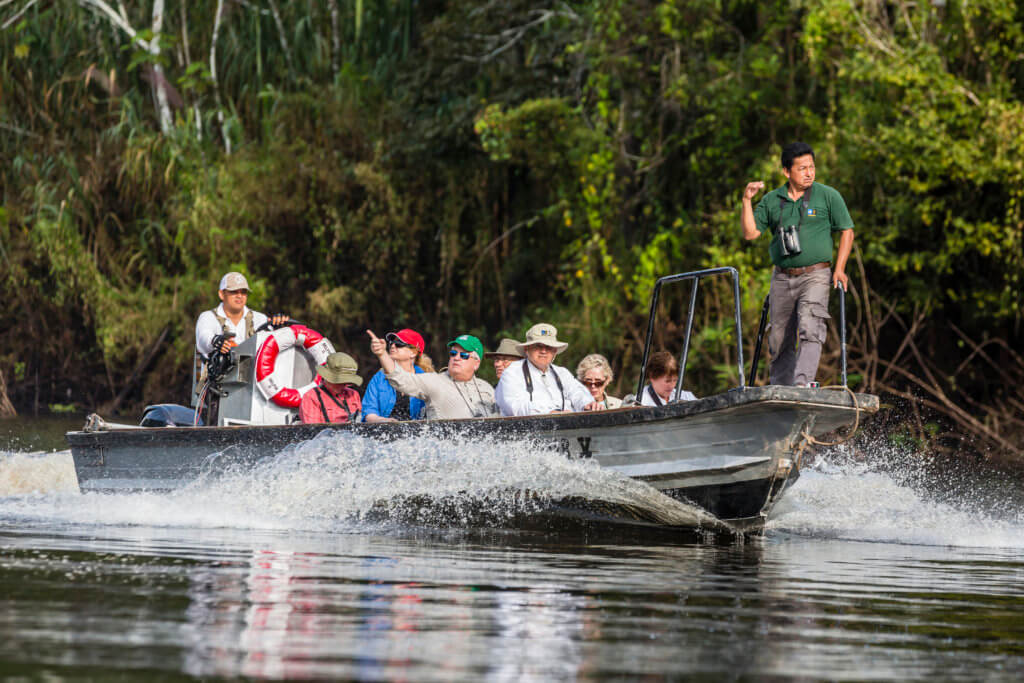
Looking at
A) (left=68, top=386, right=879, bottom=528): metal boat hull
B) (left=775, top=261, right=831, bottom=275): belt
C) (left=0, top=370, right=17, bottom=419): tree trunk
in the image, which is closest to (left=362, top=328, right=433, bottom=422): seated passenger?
(left=68, top=386, right=879, bottom=528): metal boat hull

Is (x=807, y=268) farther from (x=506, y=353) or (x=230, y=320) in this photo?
(x=230, y=320)

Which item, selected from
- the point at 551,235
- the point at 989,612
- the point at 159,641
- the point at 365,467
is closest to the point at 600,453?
the point at 365,467

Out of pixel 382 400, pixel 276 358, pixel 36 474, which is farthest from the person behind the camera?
pixel 36 474

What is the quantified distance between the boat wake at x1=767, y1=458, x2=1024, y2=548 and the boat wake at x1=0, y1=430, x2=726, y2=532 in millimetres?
1026

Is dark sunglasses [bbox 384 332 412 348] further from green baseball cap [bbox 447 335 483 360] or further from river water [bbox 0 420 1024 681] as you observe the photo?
river water [bbox 0 420 1024 681]

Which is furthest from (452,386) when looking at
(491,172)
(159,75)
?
(159,75)

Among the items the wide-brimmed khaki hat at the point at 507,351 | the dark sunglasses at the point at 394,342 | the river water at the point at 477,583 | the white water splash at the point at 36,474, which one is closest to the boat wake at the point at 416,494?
the river water at the point at 477,583

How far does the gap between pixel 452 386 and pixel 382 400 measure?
28.7 inches

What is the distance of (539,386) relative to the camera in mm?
→ 9555

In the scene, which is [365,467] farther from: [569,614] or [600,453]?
[569,614]

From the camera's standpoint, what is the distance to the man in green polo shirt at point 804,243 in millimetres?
8383

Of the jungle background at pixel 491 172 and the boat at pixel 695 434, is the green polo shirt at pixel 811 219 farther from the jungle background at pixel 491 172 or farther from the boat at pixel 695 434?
the jungle background at pixel 491 172

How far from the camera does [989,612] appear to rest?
604 cm

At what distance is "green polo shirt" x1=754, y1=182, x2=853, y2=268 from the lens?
8.40 metres
